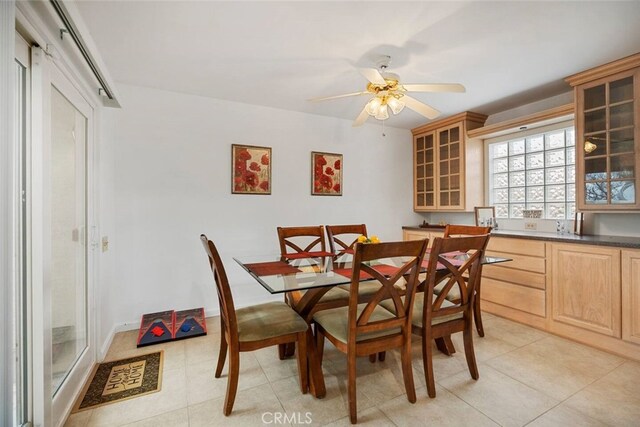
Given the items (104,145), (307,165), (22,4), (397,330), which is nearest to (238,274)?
(307,165)

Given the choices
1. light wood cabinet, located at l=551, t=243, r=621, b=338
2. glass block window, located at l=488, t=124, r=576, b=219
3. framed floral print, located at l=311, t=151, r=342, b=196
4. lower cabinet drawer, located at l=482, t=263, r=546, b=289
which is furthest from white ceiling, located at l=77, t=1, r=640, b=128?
lower cabinet drawer, located at l=482, t=263, r=546, b=289

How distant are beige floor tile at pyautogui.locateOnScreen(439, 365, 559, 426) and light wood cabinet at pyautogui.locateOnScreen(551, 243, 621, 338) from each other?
109cm

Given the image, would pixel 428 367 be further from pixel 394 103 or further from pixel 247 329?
pixel 394 103

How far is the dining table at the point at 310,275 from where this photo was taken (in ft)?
5.49

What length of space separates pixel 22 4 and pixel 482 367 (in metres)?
3.26

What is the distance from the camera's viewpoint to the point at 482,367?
2.07 metres

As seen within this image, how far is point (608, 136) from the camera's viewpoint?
243cm

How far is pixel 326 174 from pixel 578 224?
2724 mm

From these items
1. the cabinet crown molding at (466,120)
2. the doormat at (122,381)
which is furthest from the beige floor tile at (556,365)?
the cabinet crown molding at (466,120)

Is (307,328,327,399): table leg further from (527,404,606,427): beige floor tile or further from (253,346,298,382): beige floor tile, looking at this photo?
(527,404,606,427): beige floor tile

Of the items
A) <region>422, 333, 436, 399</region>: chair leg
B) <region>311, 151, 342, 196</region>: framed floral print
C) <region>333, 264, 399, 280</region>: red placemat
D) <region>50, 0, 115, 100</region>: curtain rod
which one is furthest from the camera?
<region>311, 151, 342, 196</region>: framed floral print

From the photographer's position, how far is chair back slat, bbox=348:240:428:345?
4.80ft

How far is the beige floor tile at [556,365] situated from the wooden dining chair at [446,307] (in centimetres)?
39

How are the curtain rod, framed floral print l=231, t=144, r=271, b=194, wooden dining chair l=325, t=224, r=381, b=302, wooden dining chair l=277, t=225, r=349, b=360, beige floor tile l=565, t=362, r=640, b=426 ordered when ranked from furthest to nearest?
framed floral print l=231, t=144, r=271, b=194 → wooden dining chair l=325, t=224, r=381, b=302 → wooden dining chair l=277, t=225, r=349, b=360 → beige floor tile l=565, t=362, r=640, b=426 → the curtain rod
